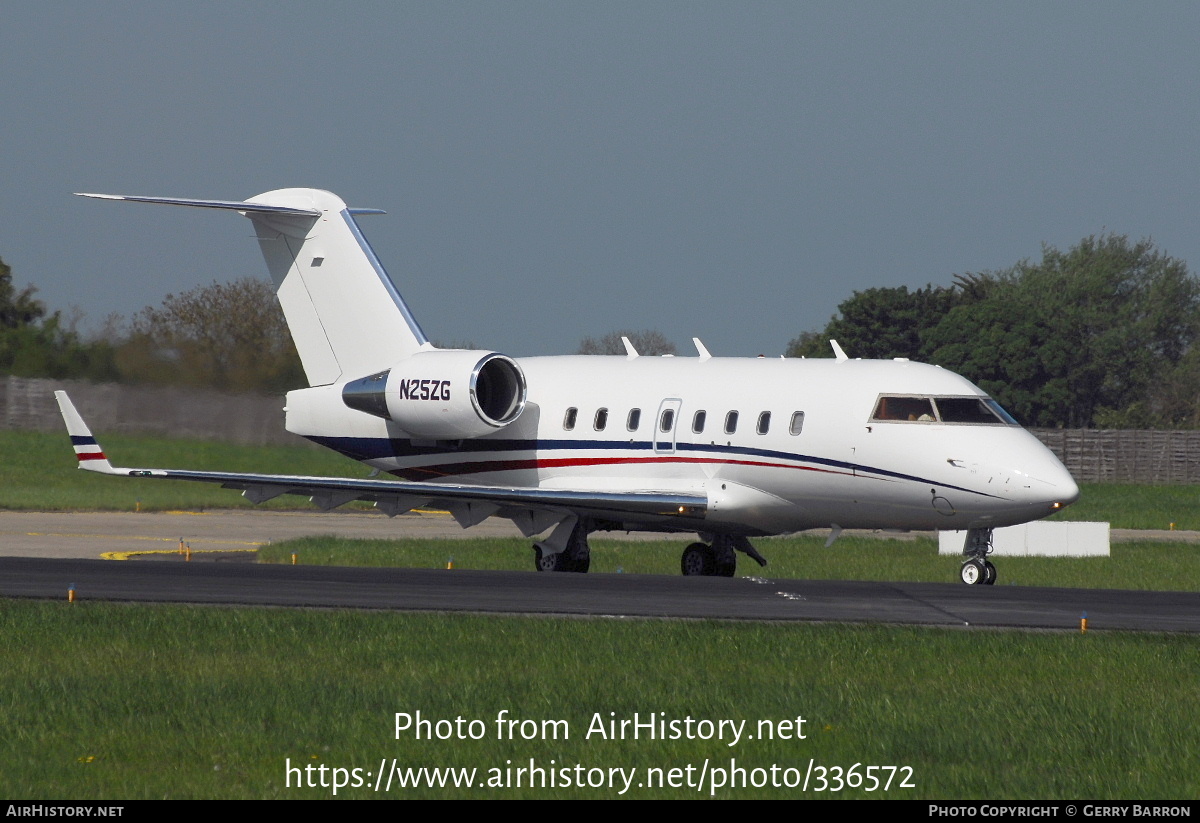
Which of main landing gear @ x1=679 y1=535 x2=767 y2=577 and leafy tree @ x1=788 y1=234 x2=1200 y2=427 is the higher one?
leafy tree @ x1=788 y1=234 x2=1200 y2=427

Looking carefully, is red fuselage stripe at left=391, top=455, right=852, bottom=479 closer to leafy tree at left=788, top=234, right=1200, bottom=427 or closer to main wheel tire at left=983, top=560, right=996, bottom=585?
main wheel tire at left=983, top=560, right=996, bottom=585

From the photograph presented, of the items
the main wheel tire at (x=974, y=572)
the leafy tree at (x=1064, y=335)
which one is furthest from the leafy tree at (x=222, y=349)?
the leafy tree at (x=1064, y=335)

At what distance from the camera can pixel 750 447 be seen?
24688 millimetres

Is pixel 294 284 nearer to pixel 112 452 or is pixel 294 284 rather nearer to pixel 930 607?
pixel 112 452

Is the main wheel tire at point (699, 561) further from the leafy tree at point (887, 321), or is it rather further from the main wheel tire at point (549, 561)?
the leafy tree at point (887, 321)

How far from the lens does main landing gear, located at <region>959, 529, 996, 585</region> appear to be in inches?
879

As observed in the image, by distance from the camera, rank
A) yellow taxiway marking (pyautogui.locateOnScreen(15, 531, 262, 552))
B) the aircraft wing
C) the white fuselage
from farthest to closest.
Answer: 1. yellow taxiway marking (pyautogui.locateOnScreen(15, 531, 262, 552))
2. the aircraft wing
3. the white fuselage

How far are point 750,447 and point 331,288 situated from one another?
27.1ft

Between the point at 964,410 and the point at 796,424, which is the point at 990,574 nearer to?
the point at 964,410

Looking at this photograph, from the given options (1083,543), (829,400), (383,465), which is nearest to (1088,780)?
(829,400)

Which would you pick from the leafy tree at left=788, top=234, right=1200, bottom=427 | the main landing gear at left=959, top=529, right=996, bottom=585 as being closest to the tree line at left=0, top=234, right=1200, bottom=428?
the leafy tree at left=788, top=234, right=1200, bottom=427

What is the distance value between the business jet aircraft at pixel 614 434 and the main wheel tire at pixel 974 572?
6 centimetres

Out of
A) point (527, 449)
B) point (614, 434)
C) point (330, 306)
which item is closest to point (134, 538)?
point (330, 306)
